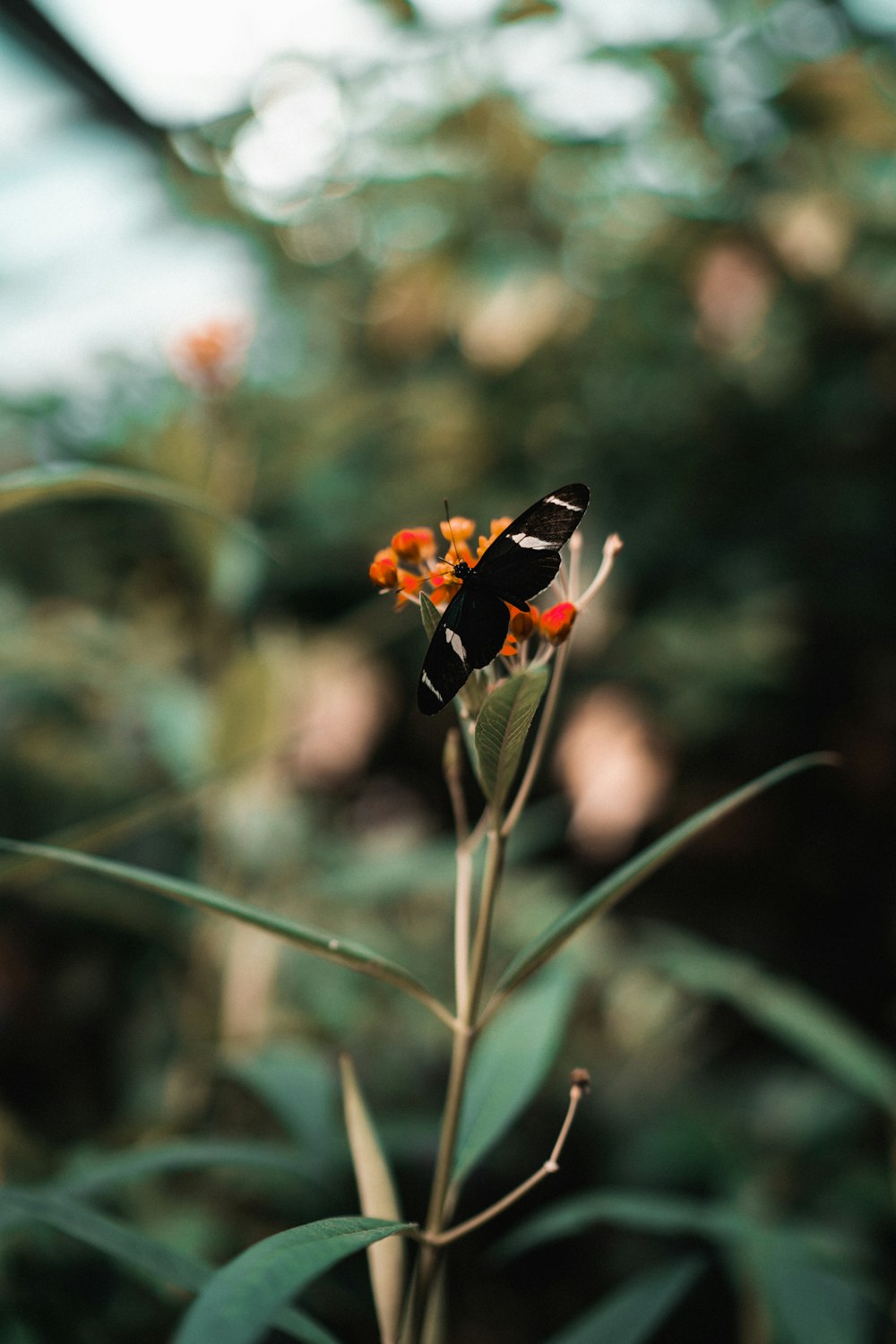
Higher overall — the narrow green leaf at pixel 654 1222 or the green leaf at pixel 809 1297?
the narrow green leaf at pixel 654 1222

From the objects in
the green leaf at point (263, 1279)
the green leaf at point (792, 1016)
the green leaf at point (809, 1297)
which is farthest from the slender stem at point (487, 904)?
the green leaf at point (792, 1016)

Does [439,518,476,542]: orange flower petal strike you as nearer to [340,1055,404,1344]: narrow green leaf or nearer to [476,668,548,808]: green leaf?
[476,668,548,808]: green leaf

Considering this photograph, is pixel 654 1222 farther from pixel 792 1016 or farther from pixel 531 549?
A: pixel 531 549

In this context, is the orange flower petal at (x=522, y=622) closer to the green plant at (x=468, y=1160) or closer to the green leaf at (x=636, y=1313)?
the green plant at (x=468, y=1160)

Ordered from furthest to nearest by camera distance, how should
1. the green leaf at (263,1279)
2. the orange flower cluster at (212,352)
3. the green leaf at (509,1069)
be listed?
1. the orange flower cluster at (212,352)
2. the green leaf at (509,1069)
3. the green leaf at (263,1279)

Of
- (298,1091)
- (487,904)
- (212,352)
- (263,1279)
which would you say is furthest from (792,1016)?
(212,352)

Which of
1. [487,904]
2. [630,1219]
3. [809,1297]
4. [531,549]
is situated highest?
[531,549]
